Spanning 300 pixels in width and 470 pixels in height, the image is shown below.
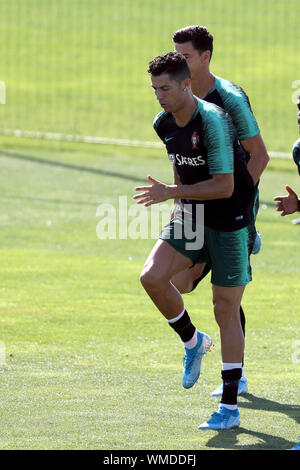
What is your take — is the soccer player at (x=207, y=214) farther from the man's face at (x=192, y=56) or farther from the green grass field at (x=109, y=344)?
the man's face at (x=192, y=56)

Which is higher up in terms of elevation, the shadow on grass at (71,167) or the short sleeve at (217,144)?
the short sleeve at (217,144)

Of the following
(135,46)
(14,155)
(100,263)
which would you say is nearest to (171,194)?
(100,263)

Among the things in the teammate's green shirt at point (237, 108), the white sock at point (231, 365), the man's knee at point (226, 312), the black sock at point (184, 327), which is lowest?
the white sock at point (231, 365)

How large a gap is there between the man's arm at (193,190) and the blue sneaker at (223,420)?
121cm

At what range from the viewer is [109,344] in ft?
26.5

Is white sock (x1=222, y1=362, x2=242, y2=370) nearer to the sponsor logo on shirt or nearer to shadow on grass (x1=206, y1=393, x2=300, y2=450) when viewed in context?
shadow on grass (x1=206, y1=393, x2=300, y2=450)

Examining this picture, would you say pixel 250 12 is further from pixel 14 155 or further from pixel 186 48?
pixel 186 48

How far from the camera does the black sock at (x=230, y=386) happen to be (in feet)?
20.3

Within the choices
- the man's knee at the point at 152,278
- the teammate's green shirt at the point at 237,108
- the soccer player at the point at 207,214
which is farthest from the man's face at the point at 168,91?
the man's knee at the point at 152,278

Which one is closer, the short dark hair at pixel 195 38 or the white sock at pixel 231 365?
the white sock at pixel 231 365

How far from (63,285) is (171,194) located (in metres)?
4.28

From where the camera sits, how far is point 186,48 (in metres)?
6.97

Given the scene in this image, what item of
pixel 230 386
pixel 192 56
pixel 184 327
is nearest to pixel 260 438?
pixel 230 386

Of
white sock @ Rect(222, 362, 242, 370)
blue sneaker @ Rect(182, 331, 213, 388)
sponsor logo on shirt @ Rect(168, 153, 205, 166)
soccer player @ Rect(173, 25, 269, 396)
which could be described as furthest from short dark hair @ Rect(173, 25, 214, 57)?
white sock @ Rect(222, 362, 242, 370)
